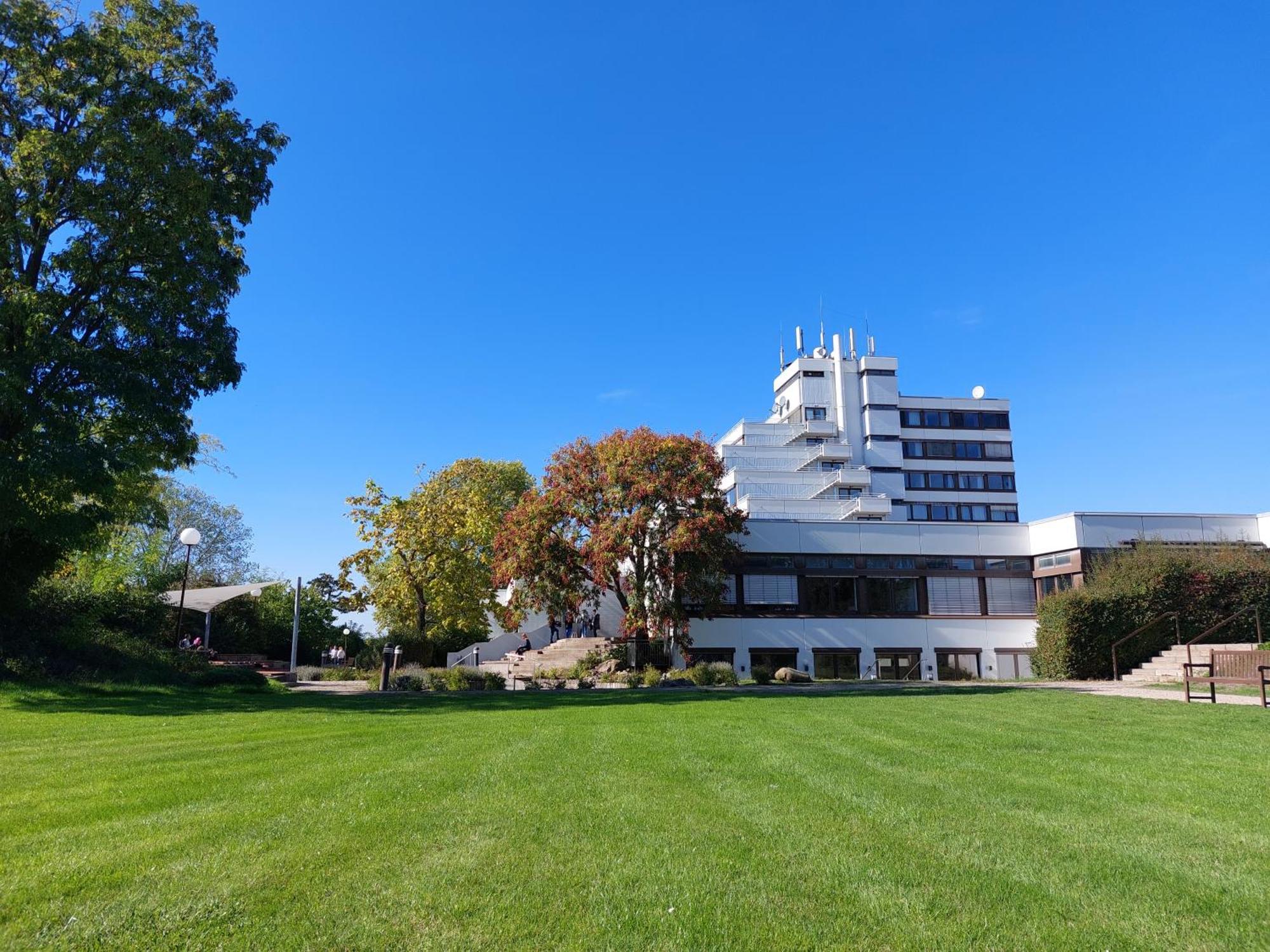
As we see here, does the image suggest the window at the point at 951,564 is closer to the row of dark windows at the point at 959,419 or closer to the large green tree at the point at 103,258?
the large green tree at the point at 103,258

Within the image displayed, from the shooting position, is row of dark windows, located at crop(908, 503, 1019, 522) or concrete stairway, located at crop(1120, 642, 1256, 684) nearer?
concrete stairway, located at crop(1120, 642, 1256, 684)

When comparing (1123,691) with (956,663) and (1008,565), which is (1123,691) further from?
(1008,565)

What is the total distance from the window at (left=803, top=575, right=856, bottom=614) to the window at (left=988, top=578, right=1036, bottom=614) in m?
5.72

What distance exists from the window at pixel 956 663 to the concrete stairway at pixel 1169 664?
737 centimetres

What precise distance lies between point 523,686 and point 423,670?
3187 millimetres

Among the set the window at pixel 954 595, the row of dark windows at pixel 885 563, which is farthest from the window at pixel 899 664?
the row of dark windows at pixel 885 563

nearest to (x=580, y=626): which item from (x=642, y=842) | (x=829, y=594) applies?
(x=829, y=594)

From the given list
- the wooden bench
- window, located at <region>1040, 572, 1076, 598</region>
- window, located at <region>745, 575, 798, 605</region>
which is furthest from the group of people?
the wooden bench

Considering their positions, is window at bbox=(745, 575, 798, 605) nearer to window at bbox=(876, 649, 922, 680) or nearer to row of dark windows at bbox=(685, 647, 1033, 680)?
row of dark windows at bbox=(685, 647, 1033, 680)

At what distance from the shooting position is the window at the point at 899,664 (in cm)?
3152

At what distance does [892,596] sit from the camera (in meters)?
32.2

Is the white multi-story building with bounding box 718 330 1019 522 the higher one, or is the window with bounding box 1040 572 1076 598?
the white multi-story building with bounding box 718 330 1019 522

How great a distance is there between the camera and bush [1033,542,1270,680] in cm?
2566

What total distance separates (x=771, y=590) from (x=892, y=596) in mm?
A: 4916
